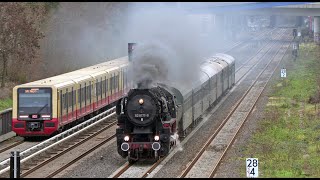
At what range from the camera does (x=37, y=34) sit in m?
38.9

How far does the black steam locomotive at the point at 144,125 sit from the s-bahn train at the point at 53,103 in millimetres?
5225

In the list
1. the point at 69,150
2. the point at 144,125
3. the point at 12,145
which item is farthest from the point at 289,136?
the point at 12,145

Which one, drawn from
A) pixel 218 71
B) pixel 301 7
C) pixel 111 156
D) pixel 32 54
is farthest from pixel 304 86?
pixel 301 7

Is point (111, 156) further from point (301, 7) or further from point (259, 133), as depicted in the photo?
point (301, 7)

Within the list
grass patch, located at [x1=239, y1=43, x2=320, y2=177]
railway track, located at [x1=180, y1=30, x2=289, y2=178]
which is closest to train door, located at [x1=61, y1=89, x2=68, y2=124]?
railway track, located at [x1=180, y1=30, x2=289, y2=178]

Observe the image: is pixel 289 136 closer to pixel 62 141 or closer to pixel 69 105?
pixel 62 141

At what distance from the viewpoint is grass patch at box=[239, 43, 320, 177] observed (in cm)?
2086

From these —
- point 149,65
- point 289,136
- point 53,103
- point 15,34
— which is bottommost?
point 289,136

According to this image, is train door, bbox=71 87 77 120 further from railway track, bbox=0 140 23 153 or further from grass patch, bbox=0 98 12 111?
grass patch, bbox=0 98 12 111

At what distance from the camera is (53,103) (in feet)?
87.1

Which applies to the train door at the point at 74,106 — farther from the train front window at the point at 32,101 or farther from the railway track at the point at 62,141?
the train front window at the point at 32,101

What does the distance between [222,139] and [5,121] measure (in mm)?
8925

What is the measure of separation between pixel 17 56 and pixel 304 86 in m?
19.6

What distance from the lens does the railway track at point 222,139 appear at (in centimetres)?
2098
